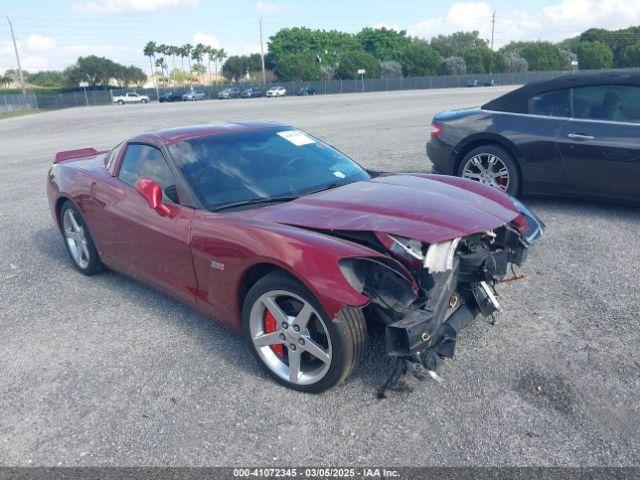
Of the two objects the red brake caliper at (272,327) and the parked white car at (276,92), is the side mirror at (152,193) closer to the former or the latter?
the red brake caliper at (272,327)

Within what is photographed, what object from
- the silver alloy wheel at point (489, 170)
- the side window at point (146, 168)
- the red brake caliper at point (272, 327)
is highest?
the side window at point (146, 168)

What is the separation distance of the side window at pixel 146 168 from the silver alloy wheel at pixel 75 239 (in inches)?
36.1

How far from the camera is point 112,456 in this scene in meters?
2.74

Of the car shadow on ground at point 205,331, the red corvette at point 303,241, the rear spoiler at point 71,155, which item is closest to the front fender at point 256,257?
the red corvette at point 303,241

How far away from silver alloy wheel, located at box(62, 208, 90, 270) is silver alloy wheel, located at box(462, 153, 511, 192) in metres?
4.23

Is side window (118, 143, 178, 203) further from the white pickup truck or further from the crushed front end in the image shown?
the white pickup truck

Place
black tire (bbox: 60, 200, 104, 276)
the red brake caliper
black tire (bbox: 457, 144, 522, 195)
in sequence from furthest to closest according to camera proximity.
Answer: black tire (bbox: 457, 144, 522, 195) < black tire (bbox: 60, 200, 104, 276) < the red brake caliper

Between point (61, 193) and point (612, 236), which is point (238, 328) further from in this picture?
point (612, 236)

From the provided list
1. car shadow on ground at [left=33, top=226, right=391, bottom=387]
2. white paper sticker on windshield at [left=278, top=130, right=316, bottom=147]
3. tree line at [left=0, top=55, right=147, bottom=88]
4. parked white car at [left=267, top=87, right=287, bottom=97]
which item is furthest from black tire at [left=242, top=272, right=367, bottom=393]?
tree line at [left=0, top=55, right=147, bottom=88]

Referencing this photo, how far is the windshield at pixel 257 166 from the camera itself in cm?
377

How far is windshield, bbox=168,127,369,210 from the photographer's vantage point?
3.77m

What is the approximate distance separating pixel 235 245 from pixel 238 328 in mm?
548

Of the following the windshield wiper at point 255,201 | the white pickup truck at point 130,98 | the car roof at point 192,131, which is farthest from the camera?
the white pickup truck at point 130,98

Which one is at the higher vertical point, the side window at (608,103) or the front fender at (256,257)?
the side window at (608,103)
